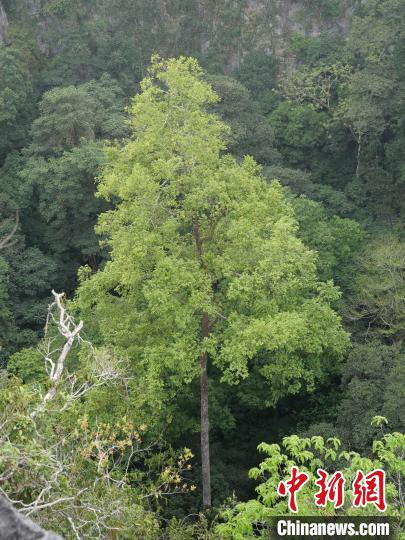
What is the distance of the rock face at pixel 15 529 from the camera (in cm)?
399

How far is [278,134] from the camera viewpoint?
1062 inches

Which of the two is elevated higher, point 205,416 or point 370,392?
point 370,392

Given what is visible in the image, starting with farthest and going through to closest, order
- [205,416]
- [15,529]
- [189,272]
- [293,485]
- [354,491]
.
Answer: [205,416] → [189,272] → [293,485] → [354,491] → [15,529]

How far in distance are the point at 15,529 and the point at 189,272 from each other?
6.70 meters

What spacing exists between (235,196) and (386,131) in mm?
16714

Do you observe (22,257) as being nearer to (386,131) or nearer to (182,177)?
(182,177)

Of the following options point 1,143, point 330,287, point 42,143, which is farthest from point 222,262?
point 1,143

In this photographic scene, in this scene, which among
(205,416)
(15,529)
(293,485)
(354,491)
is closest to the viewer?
(15,529)

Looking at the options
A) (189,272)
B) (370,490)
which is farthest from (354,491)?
(189,272)

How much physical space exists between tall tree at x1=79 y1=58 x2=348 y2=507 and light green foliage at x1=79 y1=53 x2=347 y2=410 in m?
→ 0.02

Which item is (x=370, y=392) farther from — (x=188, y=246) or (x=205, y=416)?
(x=188, y=246)

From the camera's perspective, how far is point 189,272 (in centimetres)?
1045

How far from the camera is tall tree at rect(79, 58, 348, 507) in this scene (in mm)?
10297

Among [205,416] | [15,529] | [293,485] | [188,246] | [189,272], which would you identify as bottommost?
[15,529]
